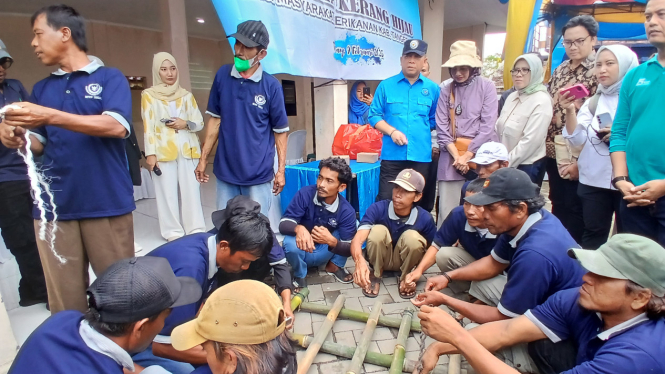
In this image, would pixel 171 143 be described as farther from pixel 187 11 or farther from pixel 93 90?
pixel 187 11

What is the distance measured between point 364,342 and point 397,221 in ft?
3.94

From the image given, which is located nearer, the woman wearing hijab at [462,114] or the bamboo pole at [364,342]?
the bamboo pole at [364,342]

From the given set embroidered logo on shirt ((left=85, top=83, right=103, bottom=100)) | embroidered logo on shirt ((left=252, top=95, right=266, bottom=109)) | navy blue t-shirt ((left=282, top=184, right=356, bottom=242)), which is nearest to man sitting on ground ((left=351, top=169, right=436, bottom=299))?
navy blue t-shirt ((left=282, top=184, right=356, bottom=242))

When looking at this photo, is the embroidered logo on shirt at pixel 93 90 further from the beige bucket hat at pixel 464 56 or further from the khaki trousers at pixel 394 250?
the beige bucket hat at pixel 464 56

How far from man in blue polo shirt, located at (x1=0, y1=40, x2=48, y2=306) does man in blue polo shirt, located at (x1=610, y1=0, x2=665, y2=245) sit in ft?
12.2

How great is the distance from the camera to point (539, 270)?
71.8 inches

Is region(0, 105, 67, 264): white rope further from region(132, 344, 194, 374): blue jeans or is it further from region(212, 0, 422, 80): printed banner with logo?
region(212, 0, 422, 80): printed banner with logo

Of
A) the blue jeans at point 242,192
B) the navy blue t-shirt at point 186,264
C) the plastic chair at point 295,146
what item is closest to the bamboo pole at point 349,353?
the navy blue t-shirt at point 186,264

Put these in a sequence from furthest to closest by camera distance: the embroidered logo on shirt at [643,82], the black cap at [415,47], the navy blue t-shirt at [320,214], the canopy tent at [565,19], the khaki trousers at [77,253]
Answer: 1. the canopy tent at [565,19]
2. the black cap at [415,47]
3. the navy blue t-shirt at [320,214]
4. the embroidered logo on shirt at [643,82]
5. the khaki trousers at [77,253]

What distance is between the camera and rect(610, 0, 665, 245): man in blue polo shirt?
1.96m

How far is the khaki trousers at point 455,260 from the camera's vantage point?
9.41 ft

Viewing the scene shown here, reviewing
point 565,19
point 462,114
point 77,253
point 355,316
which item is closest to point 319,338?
point 355,316

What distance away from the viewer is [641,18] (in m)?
9.59

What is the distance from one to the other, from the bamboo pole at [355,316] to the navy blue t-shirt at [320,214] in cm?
71
